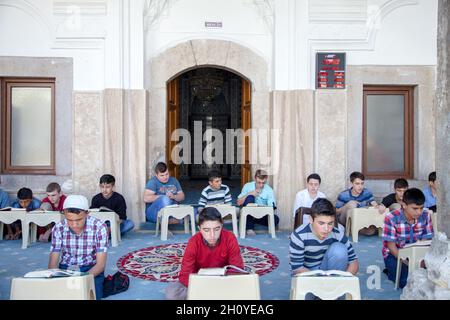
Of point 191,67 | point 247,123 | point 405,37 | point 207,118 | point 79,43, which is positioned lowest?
point 247,123

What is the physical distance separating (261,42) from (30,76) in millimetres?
3621

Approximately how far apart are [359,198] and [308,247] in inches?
129

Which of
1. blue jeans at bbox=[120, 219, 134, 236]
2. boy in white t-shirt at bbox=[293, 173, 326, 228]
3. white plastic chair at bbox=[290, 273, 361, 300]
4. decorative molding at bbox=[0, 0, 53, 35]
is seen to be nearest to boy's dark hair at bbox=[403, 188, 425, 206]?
white plastic chair at bbox=[290, 273, 361, 300]

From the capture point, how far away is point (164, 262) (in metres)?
4.81

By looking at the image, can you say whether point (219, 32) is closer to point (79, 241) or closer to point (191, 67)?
point (191, 67)

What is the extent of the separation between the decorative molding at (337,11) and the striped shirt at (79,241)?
4897 mm

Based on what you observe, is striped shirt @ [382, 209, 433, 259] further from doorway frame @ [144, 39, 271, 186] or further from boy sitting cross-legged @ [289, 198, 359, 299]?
doorway frame @ [144, 39, 271, 186]

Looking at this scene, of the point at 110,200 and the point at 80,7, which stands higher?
the point at 80,7

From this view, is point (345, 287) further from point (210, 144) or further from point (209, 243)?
point (210, 144)

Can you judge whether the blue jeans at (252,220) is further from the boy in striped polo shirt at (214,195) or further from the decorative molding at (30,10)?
the decorative molding at (30,10)

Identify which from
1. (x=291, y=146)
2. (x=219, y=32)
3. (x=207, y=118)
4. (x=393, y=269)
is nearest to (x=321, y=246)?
(x=393, y=269)

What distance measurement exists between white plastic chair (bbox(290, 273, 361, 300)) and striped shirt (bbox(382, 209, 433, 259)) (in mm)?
1448

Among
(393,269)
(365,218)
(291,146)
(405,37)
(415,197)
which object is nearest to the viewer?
(415,197)

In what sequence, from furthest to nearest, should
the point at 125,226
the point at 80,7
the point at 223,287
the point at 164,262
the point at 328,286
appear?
the point at 80,7, the point at 125,226, the point at 164,262, the point at 328,286, the point at 223,287
